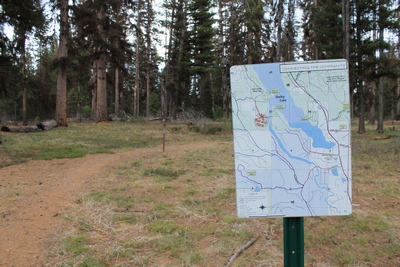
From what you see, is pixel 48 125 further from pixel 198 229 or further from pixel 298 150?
pixel 298 150

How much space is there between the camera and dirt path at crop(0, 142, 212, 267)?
3.60 m

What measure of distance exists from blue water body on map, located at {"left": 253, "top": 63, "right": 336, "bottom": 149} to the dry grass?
182 centimetres

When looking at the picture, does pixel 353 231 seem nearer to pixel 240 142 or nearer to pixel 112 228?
pixel 240 142

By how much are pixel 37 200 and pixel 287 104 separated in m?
5.05

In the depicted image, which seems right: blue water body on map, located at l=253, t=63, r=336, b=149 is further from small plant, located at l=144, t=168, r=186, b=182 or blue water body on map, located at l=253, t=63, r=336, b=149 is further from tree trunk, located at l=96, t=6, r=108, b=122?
tree trunk, located at l=96, t=6, r=108, b=122

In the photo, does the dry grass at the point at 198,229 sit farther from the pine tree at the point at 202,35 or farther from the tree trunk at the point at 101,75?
the pine tree at the point at 202,35

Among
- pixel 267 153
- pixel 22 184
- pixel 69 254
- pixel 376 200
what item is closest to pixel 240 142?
pixel 267 153

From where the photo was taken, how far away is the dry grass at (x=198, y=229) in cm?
338

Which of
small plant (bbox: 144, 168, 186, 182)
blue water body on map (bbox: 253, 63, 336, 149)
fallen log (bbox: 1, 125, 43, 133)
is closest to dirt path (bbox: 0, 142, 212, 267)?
small plant (bbox: 144, 168, 186, 182)

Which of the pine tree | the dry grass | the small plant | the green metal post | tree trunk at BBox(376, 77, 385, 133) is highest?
the pine tree

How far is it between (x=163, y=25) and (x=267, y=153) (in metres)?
34.4

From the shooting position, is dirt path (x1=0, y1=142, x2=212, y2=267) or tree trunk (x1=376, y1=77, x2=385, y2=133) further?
tree trunk (x1=376, y1=77, x2=385, y2=133)

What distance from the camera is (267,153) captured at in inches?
81.7

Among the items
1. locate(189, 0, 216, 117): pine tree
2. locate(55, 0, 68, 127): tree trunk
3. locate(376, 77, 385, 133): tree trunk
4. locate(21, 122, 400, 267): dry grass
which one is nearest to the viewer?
locate(21, 122, 400, 267): dry grass
